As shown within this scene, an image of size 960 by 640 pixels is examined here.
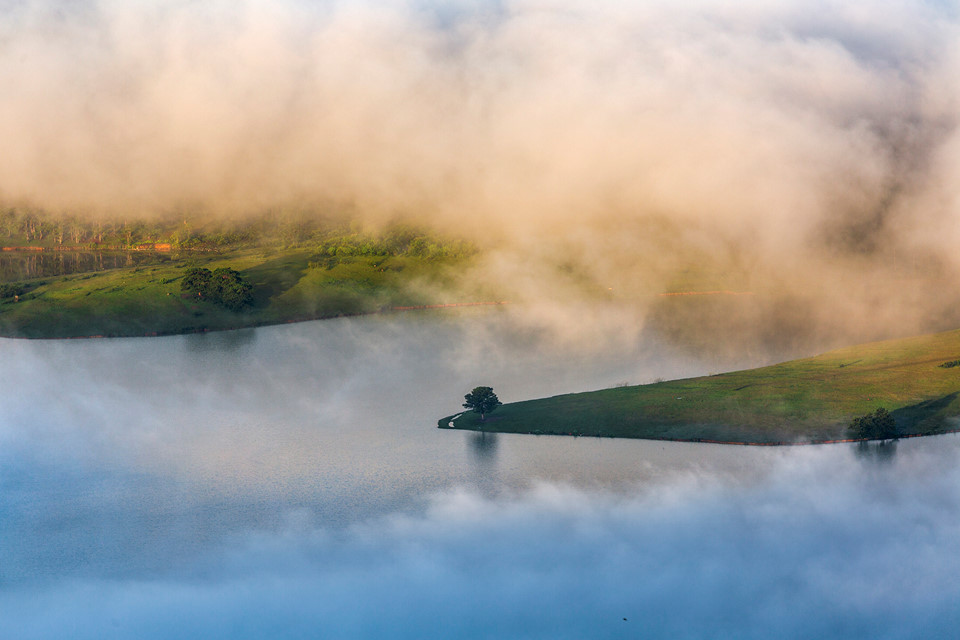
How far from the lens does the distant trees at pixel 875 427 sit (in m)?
50.6

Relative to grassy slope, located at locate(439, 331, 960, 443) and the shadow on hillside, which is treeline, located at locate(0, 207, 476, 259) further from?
the shadow on hillside

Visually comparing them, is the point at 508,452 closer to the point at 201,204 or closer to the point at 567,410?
the point at 567,410

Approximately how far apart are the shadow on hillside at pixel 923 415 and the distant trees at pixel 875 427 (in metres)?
0.87

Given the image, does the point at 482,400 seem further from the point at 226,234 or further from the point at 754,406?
the point at 226,234

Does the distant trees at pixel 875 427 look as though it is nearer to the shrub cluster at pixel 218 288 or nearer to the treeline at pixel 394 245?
the shrub cluster at pixel 218 288

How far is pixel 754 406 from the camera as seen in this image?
5453cm

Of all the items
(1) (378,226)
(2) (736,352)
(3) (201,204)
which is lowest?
(2) (736,352)

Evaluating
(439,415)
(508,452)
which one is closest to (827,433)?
(508,452)

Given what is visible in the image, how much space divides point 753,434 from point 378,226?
6175 centimetres

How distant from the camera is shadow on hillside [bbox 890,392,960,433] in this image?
5169 centimetres

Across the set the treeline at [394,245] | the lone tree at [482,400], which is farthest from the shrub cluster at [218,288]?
the lone tree at [482,400]

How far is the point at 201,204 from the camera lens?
123 metres

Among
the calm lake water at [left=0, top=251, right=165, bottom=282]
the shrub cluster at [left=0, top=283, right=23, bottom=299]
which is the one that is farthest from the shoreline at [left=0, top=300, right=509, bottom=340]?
the calm lake water at [left=0, top=251, right=165, bottom=282]

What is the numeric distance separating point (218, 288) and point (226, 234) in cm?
3118
